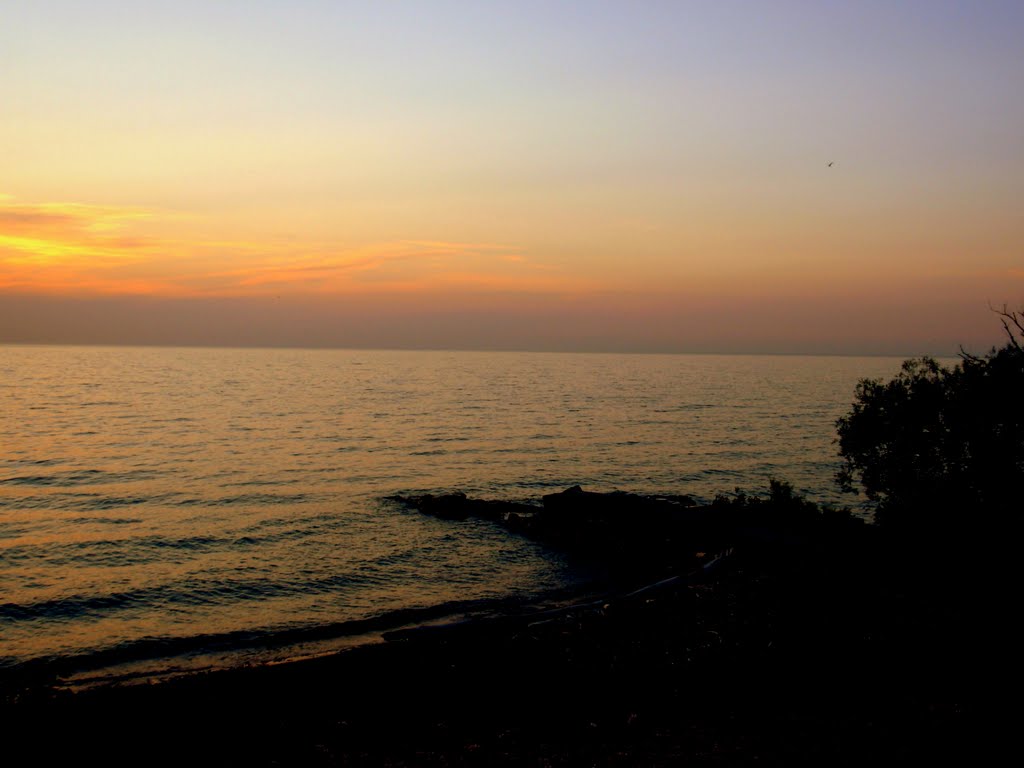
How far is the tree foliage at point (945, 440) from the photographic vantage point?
1256 inches

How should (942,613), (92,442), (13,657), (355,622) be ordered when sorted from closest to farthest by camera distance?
(942,613)
(13,657)
(355,622)
(92,442)

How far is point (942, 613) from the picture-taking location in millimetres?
20750

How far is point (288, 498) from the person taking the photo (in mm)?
49875

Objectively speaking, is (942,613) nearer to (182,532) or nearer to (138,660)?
(138,660)

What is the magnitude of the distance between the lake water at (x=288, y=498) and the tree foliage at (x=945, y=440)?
701 inches

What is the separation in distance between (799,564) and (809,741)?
1700 centimetres

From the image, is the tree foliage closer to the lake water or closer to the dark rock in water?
the lake water

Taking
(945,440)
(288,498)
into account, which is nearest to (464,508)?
(288,498)

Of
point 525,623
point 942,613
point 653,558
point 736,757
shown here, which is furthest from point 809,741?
point 653,558

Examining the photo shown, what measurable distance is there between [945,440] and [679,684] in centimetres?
2547

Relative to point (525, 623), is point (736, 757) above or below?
above

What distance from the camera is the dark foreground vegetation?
13797mm

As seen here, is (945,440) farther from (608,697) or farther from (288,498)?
(288,498)

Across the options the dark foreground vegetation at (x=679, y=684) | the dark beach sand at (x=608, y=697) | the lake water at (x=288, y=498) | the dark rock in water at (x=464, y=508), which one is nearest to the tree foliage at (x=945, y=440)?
A: the dark foreground vegetation at (x=679, y=684)
